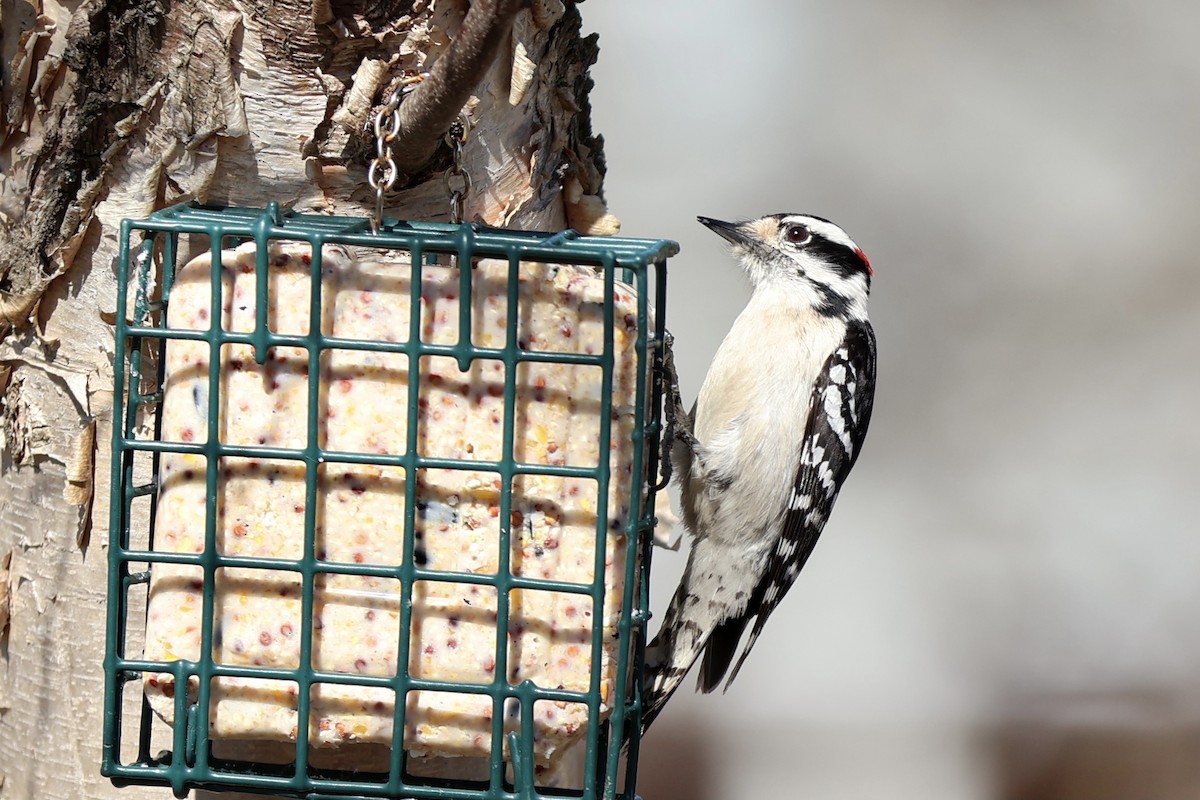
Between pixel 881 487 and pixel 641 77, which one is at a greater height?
pixel 641 77

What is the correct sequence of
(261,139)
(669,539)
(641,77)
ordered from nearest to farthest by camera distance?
(261,139)
(669,539)
(641,77)

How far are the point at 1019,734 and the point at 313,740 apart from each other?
4.18 metres

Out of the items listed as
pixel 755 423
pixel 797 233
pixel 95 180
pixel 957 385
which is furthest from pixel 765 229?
pixel 957 385

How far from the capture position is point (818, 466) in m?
3.75

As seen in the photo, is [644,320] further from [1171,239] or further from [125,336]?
[1171,239]

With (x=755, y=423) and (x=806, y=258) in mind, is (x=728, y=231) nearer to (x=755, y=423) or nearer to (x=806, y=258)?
(x=806, y=258)

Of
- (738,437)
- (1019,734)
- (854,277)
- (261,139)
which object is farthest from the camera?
(1019,734)

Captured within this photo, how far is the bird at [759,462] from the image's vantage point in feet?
12.2

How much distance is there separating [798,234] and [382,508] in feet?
6.73

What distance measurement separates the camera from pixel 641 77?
6148 mm

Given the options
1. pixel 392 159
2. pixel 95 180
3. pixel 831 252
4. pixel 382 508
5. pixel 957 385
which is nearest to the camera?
pixel 382 508

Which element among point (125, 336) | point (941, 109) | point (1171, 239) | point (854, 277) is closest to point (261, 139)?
point (125, 336)

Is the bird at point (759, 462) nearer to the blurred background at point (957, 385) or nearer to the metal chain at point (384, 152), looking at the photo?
the metal chain at point (384, 152)

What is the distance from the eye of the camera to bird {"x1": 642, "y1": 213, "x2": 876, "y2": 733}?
373 centimetres
